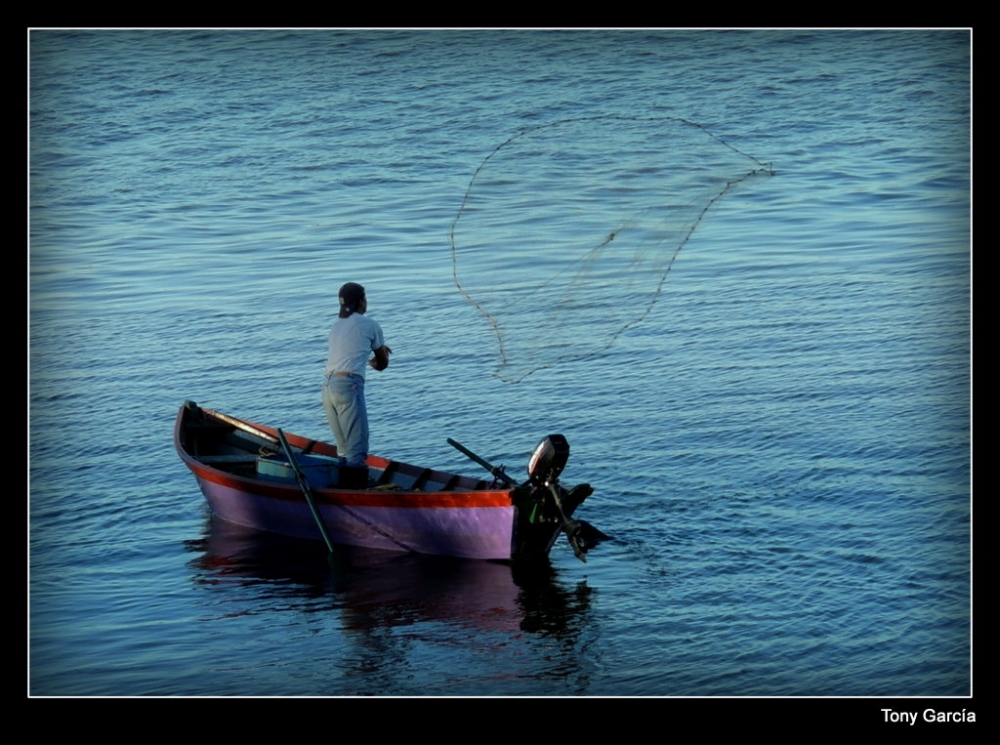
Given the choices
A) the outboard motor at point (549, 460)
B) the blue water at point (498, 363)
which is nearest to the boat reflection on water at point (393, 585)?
the blue water at point (498, 363)

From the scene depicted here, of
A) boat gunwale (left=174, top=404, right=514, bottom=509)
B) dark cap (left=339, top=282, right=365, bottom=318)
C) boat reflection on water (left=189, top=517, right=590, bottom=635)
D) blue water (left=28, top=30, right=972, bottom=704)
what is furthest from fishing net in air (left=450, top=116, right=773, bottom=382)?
boat reflection on water (left=189, top=517, right=590, bottom=635)

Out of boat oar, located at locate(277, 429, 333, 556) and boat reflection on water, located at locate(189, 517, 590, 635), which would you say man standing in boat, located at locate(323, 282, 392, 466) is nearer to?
boat oar, located at locate(277, 429, 333, 556)

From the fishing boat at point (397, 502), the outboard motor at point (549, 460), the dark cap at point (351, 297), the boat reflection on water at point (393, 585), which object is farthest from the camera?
the dark cap at point (351, 297)

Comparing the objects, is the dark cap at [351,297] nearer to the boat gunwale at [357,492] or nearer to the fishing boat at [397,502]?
the fishing boat at [397,502]

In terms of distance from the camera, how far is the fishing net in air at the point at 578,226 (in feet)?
43.5

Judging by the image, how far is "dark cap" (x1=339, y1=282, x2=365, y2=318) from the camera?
1138 cm

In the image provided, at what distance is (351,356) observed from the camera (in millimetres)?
11445

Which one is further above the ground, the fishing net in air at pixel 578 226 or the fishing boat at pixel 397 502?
the fishing net in air at pixel 578 226

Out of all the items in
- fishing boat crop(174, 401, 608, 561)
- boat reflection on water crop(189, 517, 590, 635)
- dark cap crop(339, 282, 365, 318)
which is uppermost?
dark cap crop(339, 282, 365, 318)

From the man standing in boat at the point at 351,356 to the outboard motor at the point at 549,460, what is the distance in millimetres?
1445

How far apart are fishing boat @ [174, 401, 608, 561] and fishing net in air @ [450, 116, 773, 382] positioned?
2051 mm

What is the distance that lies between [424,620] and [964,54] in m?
5.68
